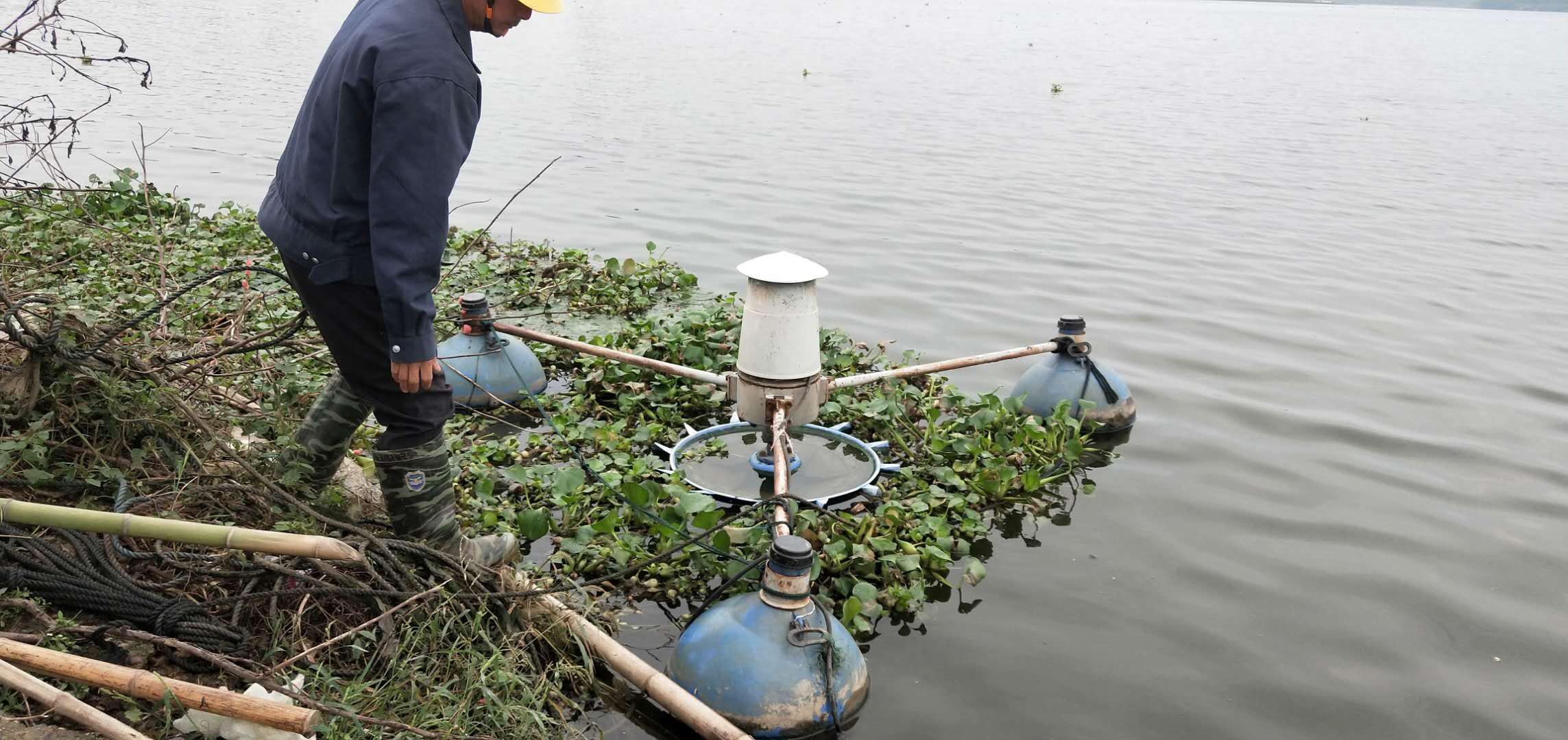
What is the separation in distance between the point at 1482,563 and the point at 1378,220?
849 cm

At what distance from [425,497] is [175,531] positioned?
0.76m

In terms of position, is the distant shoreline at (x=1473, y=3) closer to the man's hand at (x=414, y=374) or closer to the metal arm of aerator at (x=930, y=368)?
the metal arm of aerator at (x=930, y=368)

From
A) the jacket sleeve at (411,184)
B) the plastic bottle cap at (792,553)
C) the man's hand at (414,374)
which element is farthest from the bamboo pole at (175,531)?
the plastic bottle cap at (792,553)

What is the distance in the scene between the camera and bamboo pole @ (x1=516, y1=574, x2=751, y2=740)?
10.7 feet

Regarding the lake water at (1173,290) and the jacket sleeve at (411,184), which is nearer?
the jacket sleeve at (411,184)

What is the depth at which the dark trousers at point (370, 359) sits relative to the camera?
137 inches

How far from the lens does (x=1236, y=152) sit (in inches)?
669

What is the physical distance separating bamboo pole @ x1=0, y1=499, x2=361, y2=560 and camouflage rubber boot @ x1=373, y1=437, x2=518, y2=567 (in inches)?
16.5

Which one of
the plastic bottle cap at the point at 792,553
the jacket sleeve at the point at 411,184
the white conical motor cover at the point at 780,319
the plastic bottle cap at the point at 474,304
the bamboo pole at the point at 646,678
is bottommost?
the bamboo pole at the point at 646,678

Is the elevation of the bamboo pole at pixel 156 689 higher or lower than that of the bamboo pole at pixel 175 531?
lower

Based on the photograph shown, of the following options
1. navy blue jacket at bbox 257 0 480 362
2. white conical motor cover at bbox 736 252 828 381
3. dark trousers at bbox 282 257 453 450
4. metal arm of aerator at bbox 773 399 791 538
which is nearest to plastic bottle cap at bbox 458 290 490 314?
white conical motor cover at bbox 736 252 828 381

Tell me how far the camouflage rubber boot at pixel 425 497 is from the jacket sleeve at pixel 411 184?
1.50ft

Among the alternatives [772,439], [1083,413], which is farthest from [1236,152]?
[772,439]

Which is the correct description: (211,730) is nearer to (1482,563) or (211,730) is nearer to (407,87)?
(407,87)
